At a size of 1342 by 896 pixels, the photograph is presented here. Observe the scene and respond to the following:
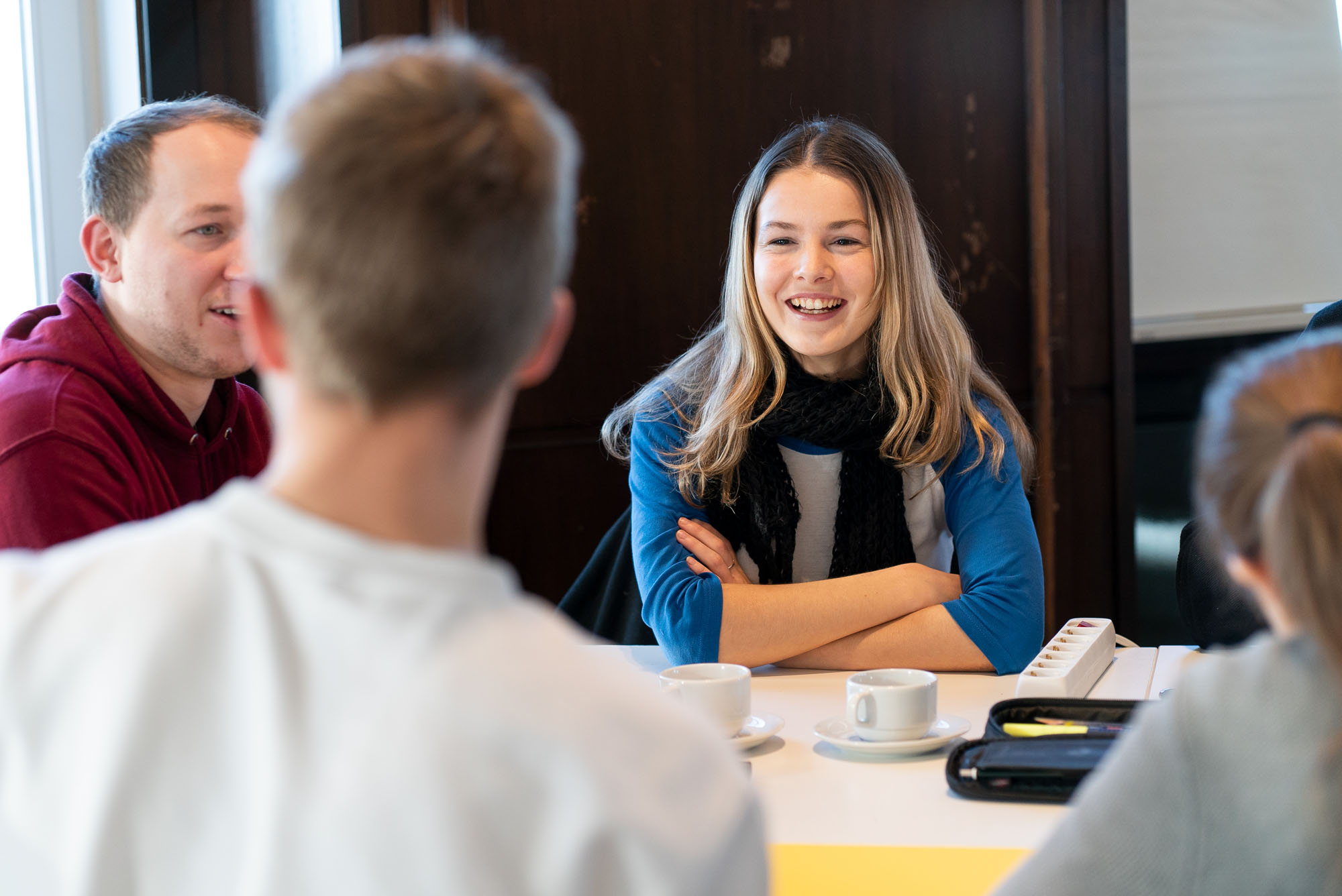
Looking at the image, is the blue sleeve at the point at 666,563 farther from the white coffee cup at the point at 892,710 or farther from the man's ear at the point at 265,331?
the man's ear at the point at 265,331

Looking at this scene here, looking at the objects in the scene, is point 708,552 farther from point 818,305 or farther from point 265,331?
point 265,331

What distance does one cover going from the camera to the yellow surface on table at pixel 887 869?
105cm

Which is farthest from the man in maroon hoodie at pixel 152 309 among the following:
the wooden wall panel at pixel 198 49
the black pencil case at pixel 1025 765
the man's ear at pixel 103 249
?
the black pencil case at pixel 1025 765

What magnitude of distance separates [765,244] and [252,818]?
5.61 feet

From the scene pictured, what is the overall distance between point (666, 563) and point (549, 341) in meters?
1.23

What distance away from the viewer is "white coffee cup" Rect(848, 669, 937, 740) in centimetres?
133

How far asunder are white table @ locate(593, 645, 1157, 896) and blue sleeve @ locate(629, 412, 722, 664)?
157 mm

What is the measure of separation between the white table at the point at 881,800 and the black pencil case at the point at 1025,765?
1cm

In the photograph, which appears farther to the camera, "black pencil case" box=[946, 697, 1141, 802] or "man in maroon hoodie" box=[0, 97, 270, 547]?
"man in maroon hoodie" box=[0, 97, 270, 547]

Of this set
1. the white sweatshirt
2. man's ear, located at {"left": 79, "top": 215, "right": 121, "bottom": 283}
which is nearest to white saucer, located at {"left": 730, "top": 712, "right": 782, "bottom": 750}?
the white sweatshirt

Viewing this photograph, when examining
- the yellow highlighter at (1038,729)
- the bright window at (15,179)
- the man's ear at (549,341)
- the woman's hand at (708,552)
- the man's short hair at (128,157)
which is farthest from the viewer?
the bright window at (15,179)

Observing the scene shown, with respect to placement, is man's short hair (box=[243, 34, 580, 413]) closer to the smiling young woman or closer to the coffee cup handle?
the coffee cup handle

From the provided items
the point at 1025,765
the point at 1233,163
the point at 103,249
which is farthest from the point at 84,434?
the point at 1233,163

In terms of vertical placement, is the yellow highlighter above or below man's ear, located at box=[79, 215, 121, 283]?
below
